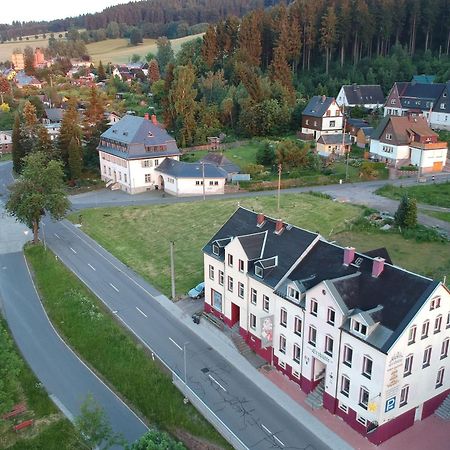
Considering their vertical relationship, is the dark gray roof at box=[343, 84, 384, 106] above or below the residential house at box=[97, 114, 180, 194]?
above

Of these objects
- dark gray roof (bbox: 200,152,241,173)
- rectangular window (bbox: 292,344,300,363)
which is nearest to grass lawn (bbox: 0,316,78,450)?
rectangular window (bbox: 292,344,300,363)

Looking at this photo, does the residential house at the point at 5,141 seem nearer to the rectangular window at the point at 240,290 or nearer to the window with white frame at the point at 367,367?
the rectangular window at the point at 240,290

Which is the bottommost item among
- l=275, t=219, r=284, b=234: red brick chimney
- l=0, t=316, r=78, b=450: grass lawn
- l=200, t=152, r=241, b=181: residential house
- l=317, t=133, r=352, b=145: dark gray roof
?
l=0, t=316, r=78, b=450: grass lawn

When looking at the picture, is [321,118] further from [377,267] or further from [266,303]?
[377,267]

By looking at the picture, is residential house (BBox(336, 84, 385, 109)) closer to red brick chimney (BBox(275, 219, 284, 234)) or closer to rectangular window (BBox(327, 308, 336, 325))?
red brick chimney (BBox(275, 219, 284, 234))

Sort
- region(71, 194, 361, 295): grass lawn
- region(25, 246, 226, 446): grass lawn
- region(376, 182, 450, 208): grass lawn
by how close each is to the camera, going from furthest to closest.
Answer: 1. region(376, 182, 450, 208): grass lawn
2. region(71, 194, 361, 295): grass lawn
3. region(25, 246, 226, 446): grass lawn

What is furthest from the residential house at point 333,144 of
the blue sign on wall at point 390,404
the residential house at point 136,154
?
the blue sign on wall at point 390,404
